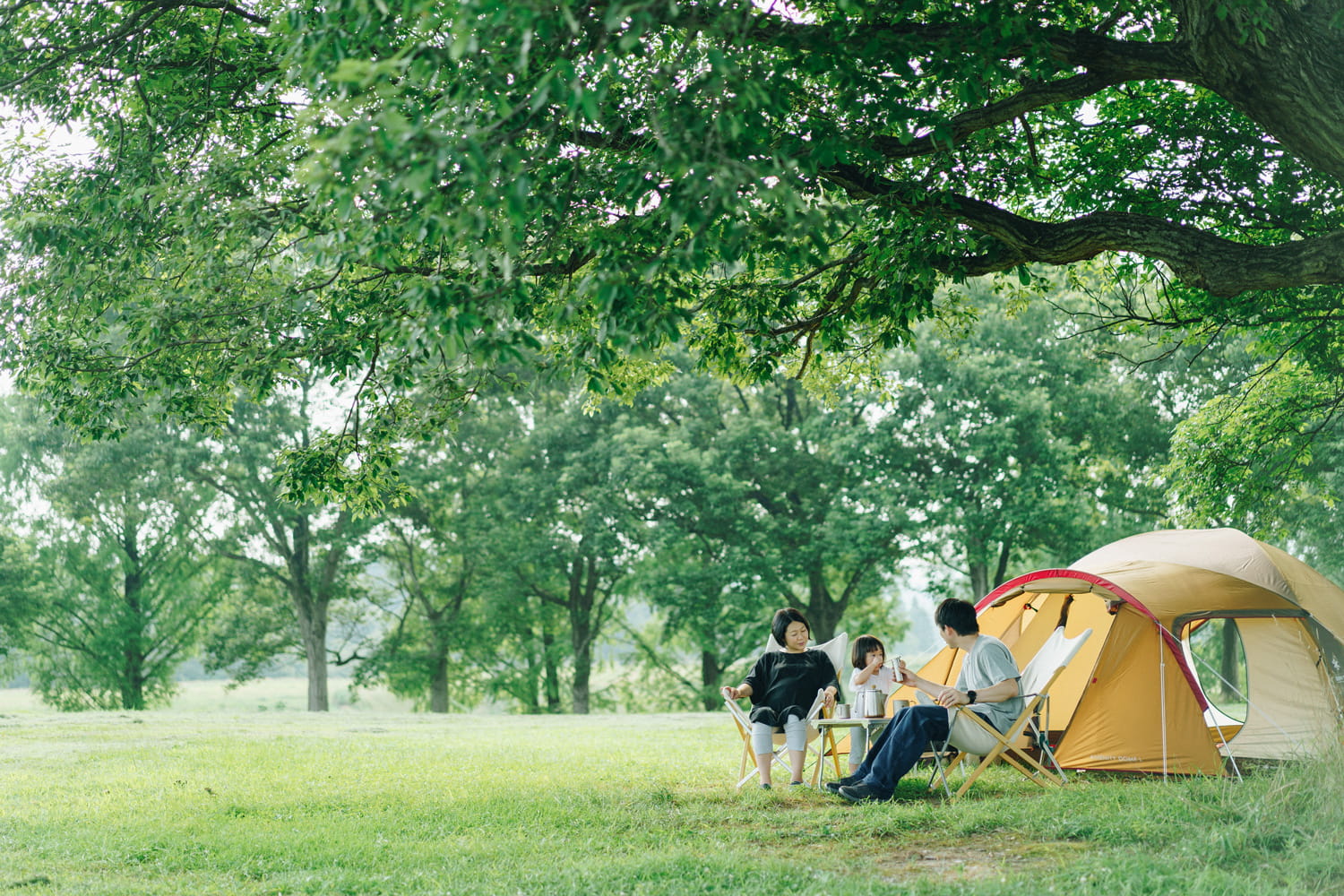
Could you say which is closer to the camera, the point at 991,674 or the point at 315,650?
the point at 991,674

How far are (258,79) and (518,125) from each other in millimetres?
4468

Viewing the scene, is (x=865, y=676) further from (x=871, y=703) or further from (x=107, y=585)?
(x=107, y=585)

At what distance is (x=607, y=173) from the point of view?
6.12 meters

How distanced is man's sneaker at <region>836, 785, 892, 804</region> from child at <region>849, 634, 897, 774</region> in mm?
623

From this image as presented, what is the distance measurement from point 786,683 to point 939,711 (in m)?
1.28

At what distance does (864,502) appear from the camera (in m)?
21.6

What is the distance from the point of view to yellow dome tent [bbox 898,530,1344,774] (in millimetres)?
7250

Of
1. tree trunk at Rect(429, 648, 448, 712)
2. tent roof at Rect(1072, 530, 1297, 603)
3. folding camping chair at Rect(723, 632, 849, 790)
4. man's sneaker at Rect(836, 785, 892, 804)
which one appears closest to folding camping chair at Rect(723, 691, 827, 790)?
folding camping chair at Rect(723, 632, 849, 790)

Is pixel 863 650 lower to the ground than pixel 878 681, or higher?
higher

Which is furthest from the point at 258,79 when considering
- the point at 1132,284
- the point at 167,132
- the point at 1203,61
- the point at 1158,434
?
the point at 1158,434

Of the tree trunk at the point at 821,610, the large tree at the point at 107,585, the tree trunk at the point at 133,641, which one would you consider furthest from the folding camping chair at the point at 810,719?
the tree trunk at the point at 133,641

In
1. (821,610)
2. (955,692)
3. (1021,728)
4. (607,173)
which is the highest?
(607,173)

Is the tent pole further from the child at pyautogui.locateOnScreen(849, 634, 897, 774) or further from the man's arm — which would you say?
the child at pyautogui.locateOnScreen(849, 634, 897, 774)

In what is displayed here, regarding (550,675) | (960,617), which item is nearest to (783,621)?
(960,617)
